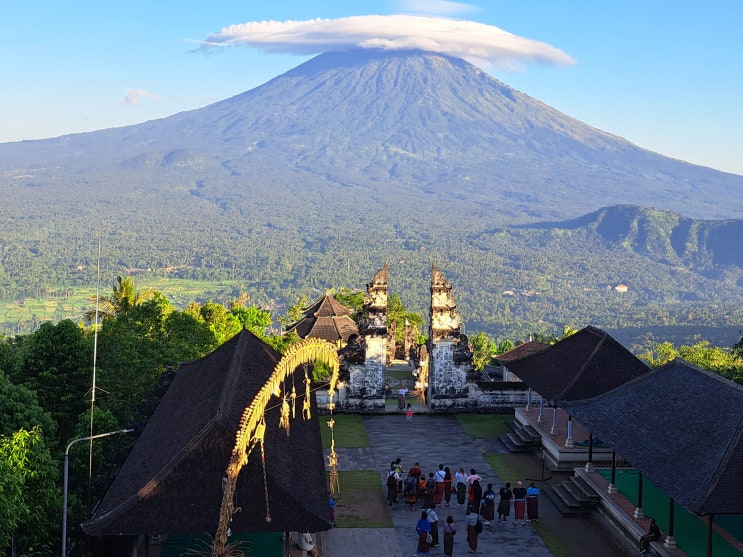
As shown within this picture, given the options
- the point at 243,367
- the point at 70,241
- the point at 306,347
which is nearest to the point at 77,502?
the point at 243,367

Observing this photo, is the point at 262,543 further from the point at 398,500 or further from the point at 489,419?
the point at 489,419

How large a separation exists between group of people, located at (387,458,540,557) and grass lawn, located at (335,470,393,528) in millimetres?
481

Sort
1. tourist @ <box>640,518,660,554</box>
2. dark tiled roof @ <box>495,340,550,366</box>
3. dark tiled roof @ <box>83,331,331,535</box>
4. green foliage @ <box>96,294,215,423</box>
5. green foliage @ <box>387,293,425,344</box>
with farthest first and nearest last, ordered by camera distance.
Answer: green foliage @ <box>387,293,425,344</box>
dark tiled roof @ <box>495,340,550,366</box>
green foliage @ <box>96,294,215,423</box>
tourist @ <box>640,518,660,554</box>
dark tiled roof @ <box>83,331,331,535</box>

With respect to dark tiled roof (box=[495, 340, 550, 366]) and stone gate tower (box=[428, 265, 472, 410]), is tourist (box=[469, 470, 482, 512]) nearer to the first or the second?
stone gate tower (box=[428, 265, 472, 410])

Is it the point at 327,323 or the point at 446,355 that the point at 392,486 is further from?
the point at 327,323

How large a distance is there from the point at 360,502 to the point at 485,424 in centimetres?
752

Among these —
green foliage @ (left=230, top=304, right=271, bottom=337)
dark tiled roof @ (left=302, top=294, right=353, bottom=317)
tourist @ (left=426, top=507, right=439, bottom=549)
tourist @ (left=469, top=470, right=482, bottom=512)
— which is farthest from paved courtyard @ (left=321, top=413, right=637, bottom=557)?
green foliage @ (left=230, top=304, right=271, bottom=337)

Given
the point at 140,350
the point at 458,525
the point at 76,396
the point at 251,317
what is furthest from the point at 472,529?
the point at 251,317

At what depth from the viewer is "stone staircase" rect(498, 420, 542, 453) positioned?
23.3m

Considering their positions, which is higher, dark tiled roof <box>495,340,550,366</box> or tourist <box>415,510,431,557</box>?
dark tiled roof <box>495,340,550,366</box>

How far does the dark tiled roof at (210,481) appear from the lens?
13164 mm

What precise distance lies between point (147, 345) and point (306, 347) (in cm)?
1928

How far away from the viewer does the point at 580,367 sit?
22500 millimetres

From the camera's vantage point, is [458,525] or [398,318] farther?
[398,318]
